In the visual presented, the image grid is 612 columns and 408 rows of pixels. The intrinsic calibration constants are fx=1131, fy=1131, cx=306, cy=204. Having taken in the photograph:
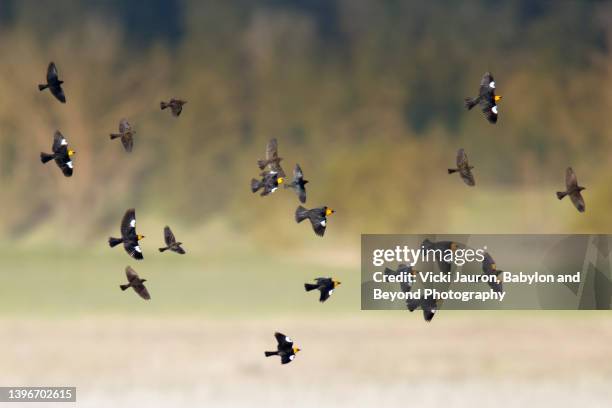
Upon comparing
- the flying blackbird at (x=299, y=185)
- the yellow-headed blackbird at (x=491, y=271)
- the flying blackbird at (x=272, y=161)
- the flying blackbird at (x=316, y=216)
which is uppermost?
the flying blackbird at (x=272, y=161)

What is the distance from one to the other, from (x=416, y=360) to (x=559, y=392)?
1.48 metres

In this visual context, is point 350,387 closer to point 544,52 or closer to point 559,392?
point 559,392

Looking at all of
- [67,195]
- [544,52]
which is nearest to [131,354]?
[67,195]

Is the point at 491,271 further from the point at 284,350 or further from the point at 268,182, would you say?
the point at 268,182

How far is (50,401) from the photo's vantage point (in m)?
8.91

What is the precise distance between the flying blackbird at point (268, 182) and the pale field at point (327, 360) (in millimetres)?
2950

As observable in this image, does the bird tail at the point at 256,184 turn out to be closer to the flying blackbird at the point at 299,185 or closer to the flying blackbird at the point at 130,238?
the flying blackbird at the point at 299,185

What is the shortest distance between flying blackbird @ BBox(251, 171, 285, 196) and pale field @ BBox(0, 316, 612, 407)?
116 inches

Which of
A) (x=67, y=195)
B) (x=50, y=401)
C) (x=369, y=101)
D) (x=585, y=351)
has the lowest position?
(x=50, y=401)

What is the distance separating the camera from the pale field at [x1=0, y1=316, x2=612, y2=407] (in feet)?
30.9

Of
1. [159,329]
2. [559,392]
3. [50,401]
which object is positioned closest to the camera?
[50,401]

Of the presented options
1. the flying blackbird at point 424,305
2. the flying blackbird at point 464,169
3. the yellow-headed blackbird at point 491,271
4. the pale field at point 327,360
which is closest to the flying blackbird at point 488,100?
the flying blackbird at point 464,169

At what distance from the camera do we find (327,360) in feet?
34.1

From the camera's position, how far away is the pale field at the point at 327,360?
370 inches
